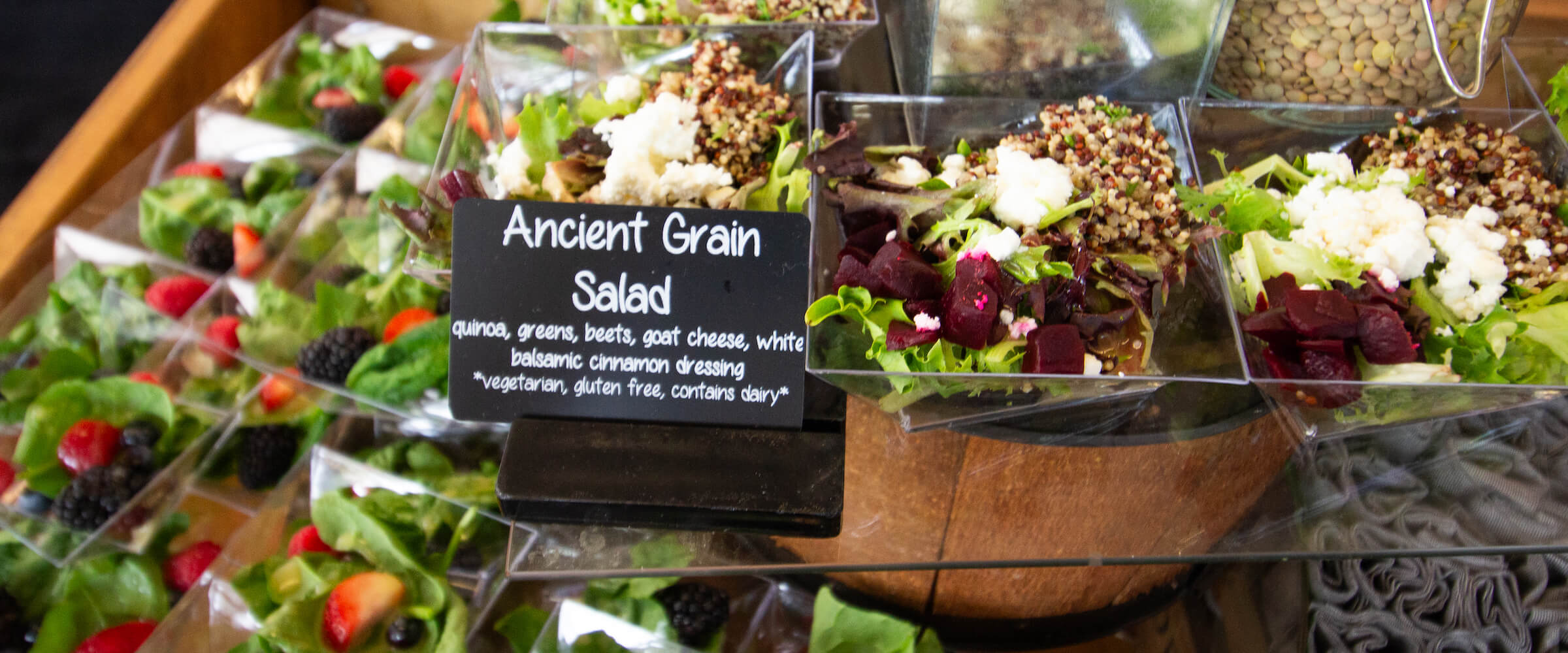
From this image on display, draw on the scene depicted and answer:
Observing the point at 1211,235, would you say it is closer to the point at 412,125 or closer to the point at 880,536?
the point at 880,536

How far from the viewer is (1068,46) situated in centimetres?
97

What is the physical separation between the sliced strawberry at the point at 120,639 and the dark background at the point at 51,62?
1.17 metres

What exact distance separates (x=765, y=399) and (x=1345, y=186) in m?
0.61

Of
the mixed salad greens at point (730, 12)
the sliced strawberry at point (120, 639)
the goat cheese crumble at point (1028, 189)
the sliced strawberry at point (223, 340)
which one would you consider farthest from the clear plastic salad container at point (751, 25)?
the sliced strawberry at point (120, 639)

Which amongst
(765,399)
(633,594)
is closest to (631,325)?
(765,399)

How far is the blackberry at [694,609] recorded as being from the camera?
0.92 meters

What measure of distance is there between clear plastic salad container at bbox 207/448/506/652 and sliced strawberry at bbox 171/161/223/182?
1.93 feet

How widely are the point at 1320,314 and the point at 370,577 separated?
0.92 meters

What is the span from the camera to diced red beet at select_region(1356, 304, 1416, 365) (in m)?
0.71

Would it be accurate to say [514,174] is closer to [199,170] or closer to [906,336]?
[906,336]

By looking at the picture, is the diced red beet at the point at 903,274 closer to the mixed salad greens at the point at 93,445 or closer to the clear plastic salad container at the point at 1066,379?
the clear plastic salad container at the point at 1066,379

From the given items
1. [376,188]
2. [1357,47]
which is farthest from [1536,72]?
[376,188]

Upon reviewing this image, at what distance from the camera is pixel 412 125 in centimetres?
132

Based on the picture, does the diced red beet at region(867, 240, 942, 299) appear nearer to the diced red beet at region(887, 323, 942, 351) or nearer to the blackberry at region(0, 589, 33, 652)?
the diced red beet at region(887, 323, 942, 351)
